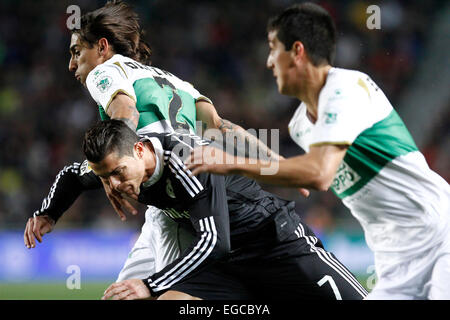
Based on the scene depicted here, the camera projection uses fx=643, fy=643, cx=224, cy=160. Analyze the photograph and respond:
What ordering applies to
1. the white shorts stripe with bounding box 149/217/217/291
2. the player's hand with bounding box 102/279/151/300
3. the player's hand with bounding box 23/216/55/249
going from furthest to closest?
1. the player's hand with bounding box 23/216/55/249
2. the white shorts stripe with bounding box 149/217/217/291
3. the player's hand with bounding box 102/279/151/300

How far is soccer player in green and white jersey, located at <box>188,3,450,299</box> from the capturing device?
311 centimetres

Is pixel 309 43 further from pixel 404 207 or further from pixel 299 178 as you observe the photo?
pixel 404 207

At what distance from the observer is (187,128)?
455 centimetres

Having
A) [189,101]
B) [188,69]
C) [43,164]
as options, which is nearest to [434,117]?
[188,69]

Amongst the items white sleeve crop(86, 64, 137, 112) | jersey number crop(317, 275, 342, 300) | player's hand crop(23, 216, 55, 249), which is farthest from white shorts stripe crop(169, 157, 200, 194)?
player's hand crop(23, 216, 55, 249)

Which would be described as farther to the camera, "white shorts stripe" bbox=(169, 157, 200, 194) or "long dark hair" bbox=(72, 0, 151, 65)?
"long dark hair" bbox=(72, 0, 151, 65)

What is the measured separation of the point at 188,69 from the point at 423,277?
30.6 ft

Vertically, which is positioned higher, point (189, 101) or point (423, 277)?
point (189, 101)

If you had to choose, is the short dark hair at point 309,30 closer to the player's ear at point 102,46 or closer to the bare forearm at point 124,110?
the bare forearm at point 124,110

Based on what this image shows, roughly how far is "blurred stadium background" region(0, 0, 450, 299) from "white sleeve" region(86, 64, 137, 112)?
5483 millimetres

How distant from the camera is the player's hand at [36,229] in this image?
4440mm

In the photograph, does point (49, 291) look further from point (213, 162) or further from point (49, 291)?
point (213, 162)

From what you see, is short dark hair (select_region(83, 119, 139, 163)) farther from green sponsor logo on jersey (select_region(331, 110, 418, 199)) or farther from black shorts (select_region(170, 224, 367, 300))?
green sponsor logo on jersey (select_region(331, 110, 418, 199))
